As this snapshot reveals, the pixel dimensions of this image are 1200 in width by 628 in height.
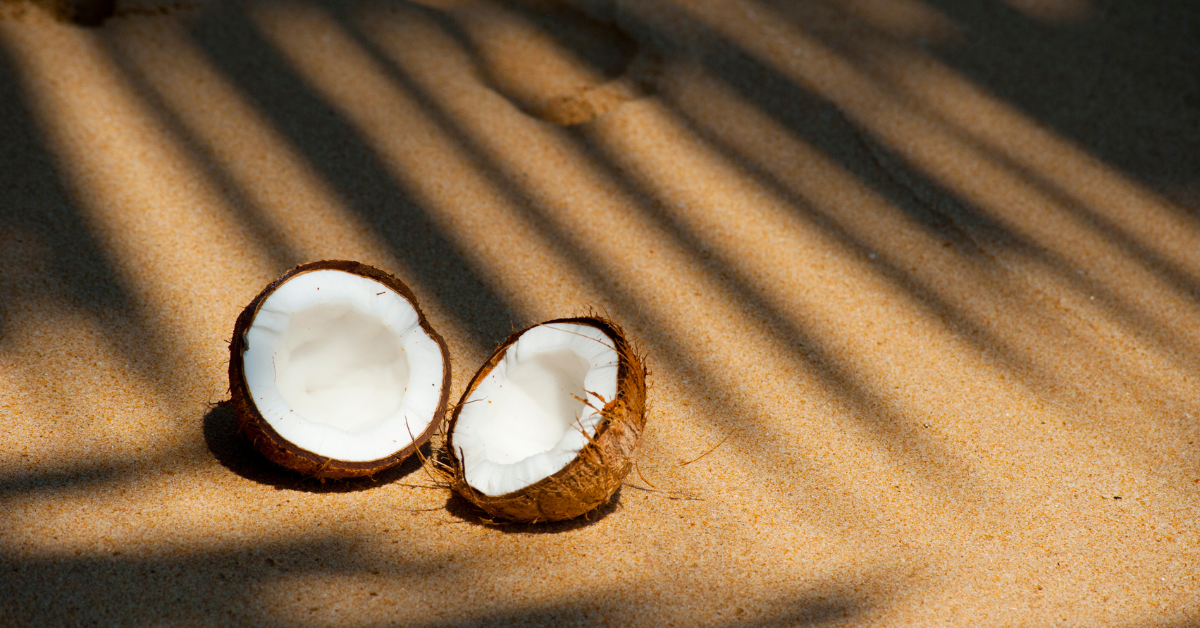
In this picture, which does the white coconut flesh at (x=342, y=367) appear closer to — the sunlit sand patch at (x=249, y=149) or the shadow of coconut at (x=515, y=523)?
the shadow of coconut at (x=515, y=523)

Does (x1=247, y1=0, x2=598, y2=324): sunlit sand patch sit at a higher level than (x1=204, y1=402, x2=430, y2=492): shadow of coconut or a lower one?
higher

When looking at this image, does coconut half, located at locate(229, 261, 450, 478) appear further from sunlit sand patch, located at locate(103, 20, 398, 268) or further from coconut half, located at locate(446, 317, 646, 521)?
sunlit sand patch, located at locate(103, 20, 398, 268)

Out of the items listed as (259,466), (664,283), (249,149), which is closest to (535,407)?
(259,466)

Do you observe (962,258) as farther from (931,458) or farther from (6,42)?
(6,42)

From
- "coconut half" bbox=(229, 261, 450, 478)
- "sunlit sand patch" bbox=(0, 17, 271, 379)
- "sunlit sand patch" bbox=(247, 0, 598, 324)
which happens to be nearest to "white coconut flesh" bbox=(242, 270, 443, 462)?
"coconut half" bbox=(229, 261, 450, 478)

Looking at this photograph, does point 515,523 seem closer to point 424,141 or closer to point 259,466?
point 259,466

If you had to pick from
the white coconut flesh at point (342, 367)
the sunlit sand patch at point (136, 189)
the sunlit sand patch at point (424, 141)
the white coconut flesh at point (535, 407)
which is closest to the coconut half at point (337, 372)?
the white coconut flesh at point (342, 367)

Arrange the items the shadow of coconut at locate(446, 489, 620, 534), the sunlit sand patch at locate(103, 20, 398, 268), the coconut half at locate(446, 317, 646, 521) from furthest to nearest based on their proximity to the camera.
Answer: the sunlit sand patch at locate(103, 20, 398, 268), the shadow of coconut at locate(446, 489, 620, 534), the coconut half at locate(446, 317, 646, 521)
